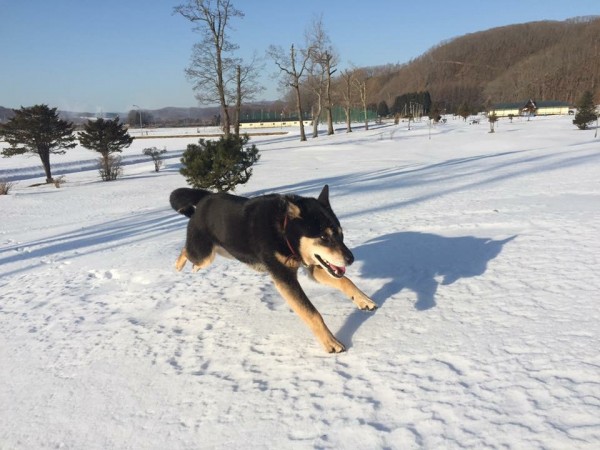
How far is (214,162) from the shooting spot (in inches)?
512

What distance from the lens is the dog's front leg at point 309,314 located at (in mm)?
3420

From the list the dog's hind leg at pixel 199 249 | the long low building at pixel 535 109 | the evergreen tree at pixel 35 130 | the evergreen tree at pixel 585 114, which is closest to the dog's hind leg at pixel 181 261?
the dog's hind leg at pixel 199 249

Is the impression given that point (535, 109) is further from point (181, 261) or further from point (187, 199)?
point (181, 261)

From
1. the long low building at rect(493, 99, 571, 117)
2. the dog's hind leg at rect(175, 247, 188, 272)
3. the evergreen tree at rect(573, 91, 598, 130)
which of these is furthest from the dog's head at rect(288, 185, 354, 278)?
the long low building at rect(493, 99, 571, 117)

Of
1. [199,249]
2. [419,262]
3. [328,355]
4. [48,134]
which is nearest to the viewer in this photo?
[328,355]

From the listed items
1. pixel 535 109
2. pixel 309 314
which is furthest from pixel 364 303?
pixel 535 109

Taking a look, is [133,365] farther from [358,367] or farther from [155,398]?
[358,367]

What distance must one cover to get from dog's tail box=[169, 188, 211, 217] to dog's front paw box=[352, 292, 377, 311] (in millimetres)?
2429

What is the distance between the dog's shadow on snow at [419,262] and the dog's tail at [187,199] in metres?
2.21

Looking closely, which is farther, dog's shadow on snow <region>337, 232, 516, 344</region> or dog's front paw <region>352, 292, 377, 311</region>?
dog's shadow on snow <region>337, 232, 516, 344</region>

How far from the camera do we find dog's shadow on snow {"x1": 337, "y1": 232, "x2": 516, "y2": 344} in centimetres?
436

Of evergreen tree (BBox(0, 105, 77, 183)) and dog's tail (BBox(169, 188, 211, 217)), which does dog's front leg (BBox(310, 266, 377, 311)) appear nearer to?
dog's tail (BBox(169, 188, 211, 217))

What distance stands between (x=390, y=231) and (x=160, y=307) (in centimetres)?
396

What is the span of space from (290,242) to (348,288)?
0.80 m
